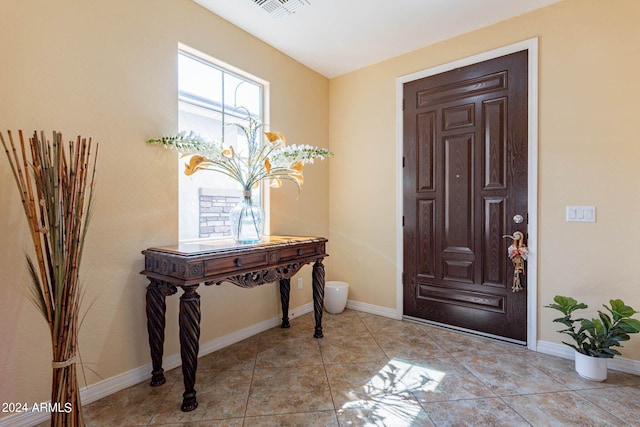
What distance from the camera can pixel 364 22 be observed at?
8.17 ft

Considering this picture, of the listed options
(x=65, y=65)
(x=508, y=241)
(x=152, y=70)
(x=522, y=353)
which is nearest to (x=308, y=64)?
(x=152, y=70)

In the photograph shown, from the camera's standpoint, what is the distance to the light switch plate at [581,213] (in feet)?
7.02

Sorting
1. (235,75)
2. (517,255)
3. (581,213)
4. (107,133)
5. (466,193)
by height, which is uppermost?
(235,75)

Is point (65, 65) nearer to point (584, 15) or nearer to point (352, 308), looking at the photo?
point (352, 308)

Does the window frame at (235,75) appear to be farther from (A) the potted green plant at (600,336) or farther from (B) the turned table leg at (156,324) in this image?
(A) the potted green plant at (600,336)

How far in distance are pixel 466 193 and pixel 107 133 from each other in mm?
2729

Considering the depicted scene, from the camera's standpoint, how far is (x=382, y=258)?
320 cm

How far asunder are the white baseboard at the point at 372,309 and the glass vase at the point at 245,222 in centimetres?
165

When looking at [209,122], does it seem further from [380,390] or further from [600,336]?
[600,336]

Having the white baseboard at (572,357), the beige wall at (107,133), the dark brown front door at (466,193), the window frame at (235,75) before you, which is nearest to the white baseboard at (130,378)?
the beige wall at (107,133)

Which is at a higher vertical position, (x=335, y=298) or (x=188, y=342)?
(x=188, y=342)

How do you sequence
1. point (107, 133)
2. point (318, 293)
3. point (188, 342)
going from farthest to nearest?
point (318, 293), point (107, 133), point (188, 342)

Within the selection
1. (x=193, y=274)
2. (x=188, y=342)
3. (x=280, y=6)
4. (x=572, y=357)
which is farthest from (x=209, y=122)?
(x=572, y=357)

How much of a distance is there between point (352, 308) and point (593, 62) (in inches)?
116
